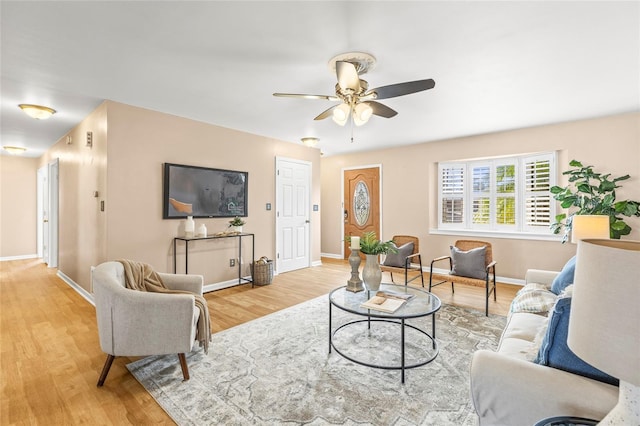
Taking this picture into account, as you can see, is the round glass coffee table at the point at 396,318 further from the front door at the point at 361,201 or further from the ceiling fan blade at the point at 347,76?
the front door at the point at 361,201

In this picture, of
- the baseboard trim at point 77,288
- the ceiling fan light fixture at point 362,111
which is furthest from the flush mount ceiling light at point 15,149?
the ceiling fan light fixture at point 362,111

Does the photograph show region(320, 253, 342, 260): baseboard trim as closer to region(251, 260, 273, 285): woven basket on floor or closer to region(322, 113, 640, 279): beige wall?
region(322, 113, 640, 279): beige wall

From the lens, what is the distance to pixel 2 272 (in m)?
5.51

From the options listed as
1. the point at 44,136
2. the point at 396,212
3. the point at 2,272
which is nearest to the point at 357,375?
the point at 396,212

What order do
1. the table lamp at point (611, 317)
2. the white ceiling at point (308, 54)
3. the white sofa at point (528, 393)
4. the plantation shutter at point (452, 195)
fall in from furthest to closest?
1. the plantation shutter at point (452, 195)
2. the white ceiling at point (308, 54)
3. the white sofa at point (528, 393)
4. the table lamp at point (611, 317)

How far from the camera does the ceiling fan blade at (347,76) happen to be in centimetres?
Answer: 208

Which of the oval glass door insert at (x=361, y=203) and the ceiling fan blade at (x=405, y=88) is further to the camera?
the oval glass door insert at (x=361, y=203)

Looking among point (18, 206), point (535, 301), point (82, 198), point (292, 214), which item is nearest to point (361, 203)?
point (292, 214)

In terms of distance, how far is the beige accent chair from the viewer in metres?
2.04

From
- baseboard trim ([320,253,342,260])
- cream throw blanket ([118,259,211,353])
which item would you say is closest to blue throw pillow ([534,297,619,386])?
cream throw blanket ([118,259,211,353])

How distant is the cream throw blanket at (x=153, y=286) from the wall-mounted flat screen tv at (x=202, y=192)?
1.44 m

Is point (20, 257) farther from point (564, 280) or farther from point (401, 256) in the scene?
point (564, 280)

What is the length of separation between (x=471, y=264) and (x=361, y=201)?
3.27m

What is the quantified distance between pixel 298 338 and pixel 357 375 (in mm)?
770
